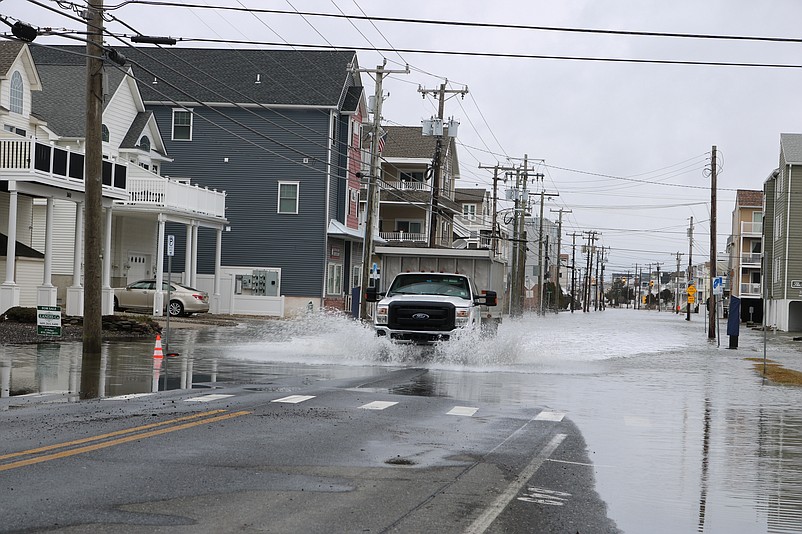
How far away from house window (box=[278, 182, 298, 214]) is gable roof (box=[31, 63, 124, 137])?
1008cm

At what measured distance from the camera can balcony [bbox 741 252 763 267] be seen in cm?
9581

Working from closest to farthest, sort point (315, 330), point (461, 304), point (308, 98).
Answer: point (461, 304) → point (315, 330) → point (308, 98)

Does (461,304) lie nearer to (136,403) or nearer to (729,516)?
(136,403)

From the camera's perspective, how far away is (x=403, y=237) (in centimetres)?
7119

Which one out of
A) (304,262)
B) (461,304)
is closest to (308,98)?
(304,262)

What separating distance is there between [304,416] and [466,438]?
90.7 inches

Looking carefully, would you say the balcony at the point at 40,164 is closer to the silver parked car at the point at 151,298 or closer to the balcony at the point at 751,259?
the silver parked car at the point at 151,298

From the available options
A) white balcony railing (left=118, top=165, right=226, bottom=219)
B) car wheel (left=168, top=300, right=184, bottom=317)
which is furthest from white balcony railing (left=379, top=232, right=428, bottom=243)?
car wheel (left=168, top=300, right=184, bottom=317)

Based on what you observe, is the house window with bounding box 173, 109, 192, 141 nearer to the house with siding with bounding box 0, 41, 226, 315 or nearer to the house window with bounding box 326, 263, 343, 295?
the house with siding with bounding box 0, 41, 226, 315

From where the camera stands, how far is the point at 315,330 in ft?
128

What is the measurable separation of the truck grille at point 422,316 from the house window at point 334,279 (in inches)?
1167

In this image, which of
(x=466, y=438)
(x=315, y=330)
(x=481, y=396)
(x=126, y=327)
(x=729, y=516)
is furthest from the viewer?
(x=315, y=330)

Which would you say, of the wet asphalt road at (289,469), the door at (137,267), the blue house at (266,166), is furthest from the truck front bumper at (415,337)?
the blue house at (266,166)

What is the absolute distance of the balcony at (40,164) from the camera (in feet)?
107
